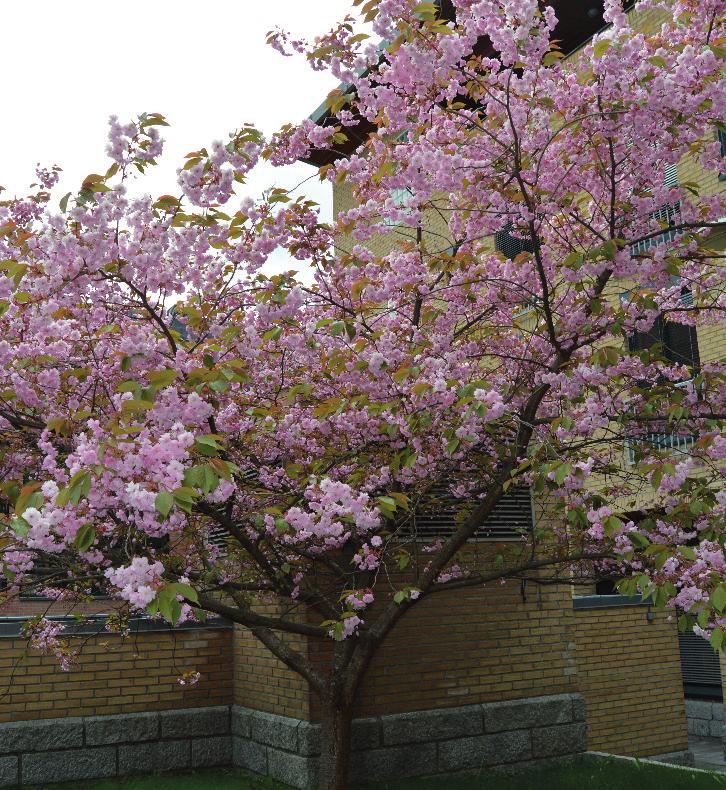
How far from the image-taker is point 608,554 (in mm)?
7176

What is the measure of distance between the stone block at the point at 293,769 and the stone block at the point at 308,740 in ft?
0.20

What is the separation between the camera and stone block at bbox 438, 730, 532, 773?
30.7 feet

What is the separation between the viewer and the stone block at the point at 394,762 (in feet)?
29.3

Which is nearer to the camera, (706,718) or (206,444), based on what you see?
(206,444)

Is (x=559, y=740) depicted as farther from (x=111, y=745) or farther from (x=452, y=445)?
(x=452, y=445)

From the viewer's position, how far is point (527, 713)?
9.94 metres

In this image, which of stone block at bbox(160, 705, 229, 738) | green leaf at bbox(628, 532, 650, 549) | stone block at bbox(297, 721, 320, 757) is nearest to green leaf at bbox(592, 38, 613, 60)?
green leaf at bbox(628, 532, 650, 549)

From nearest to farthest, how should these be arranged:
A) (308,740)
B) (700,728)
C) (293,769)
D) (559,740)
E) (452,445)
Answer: (452,445) → (308,740) → (293,769) → (559,740) → (700,728)

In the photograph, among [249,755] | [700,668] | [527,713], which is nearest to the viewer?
[249,755]

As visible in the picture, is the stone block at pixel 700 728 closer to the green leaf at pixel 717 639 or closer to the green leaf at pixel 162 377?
the green leaf at pixel 717 639

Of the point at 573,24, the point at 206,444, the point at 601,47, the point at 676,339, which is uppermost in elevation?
the point at 573,24

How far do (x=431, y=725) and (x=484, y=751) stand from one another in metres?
0.76

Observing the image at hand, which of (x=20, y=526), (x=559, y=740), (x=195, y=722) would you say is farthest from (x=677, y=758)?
(x=20, y=526)

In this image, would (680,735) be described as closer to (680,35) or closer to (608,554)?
(608,554)
